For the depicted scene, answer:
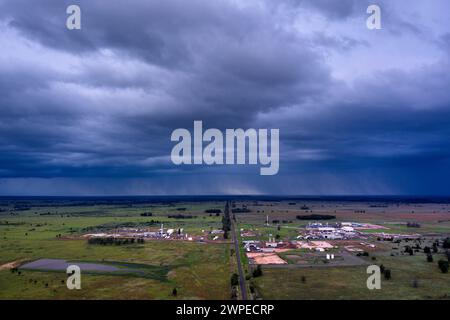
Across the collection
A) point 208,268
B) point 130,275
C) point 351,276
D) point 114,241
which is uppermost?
point 351,276

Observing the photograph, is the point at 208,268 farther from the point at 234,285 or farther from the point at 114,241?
the point at 114,241

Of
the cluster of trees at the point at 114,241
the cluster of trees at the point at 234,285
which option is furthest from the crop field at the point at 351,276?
the cluster of trees at the point at 114,241

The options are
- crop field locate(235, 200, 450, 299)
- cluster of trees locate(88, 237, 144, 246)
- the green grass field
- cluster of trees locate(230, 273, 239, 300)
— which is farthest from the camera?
cluster of trees locate(88, 237, 144, 246)

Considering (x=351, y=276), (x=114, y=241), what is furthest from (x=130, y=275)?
(x=114, y=241)

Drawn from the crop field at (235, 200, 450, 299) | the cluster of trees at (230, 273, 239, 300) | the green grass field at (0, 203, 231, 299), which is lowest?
the green grass field at (0, 203, 231, 299)

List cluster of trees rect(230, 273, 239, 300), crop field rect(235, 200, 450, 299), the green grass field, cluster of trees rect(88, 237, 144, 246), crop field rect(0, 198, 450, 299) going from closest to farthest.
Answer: cluster of trees rect(230, 273, 239, 300), crop field rect(235, 200, 450, 299), crop field rect(0, 198, 450, 299), the green grass field, cluster of trees rect(88, 237, 144, 246)

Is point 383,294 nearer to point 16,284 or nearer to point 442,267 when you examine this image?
point 442,267

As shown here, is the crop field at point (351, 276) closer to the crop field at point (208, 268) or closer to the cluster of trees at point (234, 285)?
the crop field at point (208, 268)

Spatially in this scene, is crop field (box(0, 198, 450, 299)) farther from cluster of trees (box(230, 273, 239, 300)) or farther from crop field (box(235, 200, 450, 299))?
cluster of trees (box(230, 273, 239, 300))

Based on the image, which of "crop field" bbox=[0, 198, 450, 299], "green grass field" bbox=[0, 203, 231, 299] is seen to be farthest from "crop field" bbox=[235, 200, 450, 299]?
"green grass field" bbox=[0, 203, 231, 299]
